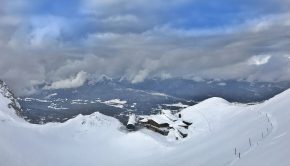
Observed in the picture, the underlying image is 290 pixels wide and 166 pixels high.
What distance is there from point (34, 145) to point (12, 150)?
10384 millimetres

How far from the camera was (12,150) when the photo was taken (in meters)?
76.1

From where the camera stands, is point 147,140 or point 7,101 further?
point 7,101

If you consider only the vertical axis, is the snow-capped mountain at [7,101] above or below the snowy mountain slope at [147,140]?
above

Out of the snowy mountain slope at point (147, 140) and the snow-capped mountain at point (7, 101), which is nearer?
the snowy mountain slope at point (147, 140)

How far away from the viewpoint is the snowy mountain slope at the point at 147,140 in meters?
61.1

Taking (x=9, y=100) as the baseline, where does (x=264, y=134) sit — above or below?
below

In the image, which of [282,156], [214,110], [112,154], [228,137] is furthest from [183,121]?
[282,156]

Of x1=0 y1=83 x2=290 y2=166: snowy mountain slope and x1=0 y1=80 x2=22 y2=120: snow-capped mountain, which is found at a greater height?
x1=0 y1=80 x2=22 y2=120: snow-capped mountain

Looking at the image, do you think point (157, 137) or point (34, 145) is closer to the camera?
point (34, 145)

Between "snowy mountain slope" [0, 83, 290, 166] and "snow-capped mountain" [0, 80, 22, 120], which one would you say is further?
"snow-capped mountain" [0, 80, 22, 120]

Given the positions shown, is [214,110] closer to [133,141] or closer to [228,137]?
[133,141]

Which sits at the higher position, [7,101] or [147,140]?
[7,101]

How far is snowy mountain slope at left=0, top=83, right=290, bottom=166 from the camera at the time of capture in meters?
61.1

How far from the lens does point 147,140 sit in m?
97.8
